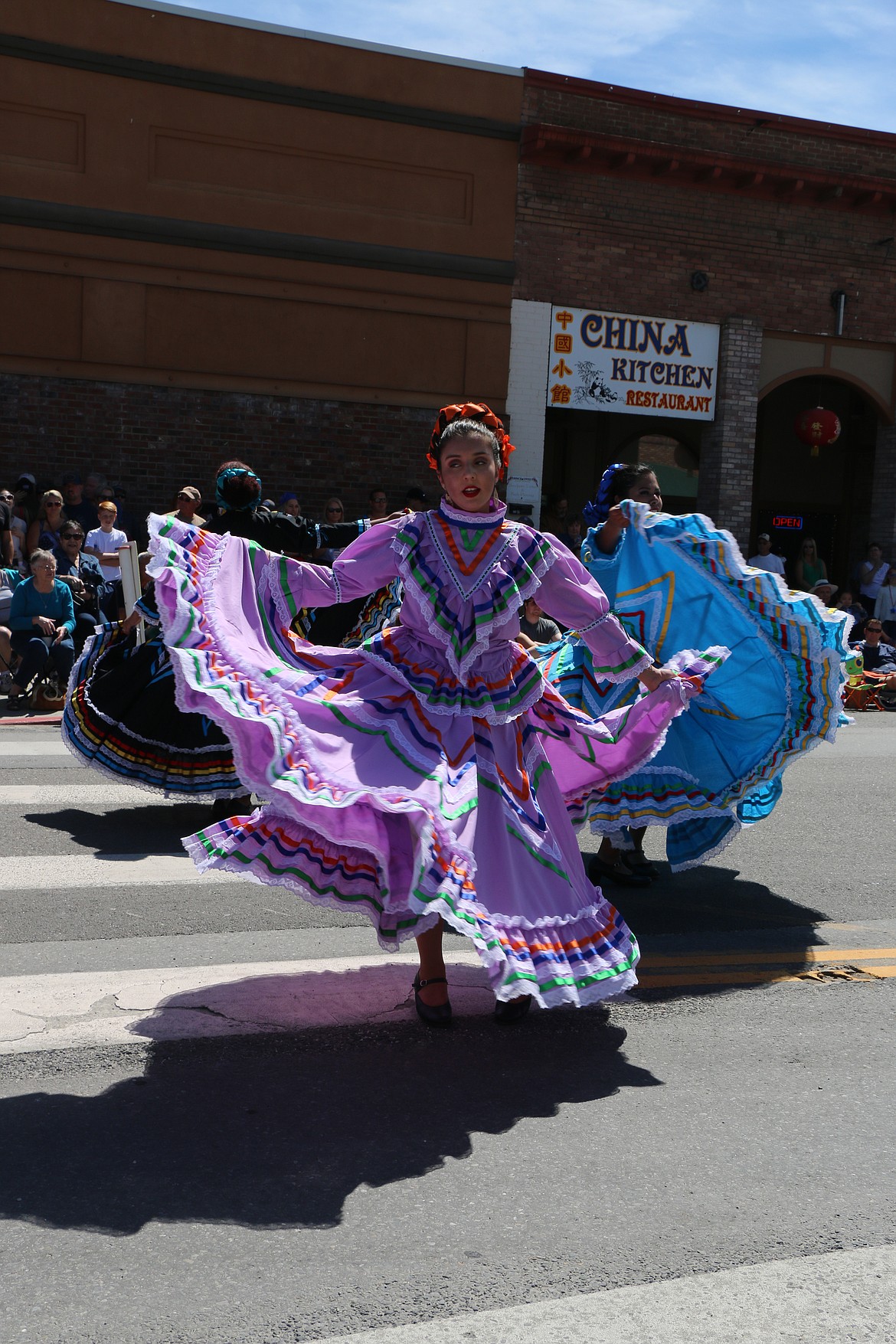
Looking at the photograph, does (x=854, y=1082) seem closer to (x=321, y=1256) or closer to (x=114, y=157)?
(x=321, y=1256)

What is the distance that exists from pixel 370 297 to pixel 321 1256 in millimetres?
16028

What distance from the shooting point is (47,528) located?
1348cm

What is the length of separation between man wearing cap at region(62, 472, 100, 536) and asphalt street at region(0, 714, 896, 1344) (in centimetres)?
936

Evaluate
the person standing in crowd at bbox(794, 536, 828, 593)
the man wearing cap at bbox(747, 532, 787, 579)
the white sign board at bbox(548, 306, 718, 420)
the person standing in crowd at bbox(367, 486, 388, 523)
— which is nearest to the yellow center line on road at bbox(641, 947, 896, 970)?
the person standing in crowd at bbox(367, 486, 388, 523)

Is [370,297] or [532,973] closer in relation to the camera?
[532,973]

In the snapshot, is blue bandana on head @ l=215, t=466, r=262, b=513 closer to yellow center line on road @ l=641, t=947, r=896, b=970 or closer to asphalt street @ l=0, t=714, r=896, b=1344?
asphalt street @ l=0, t=714, r=896, b=1344

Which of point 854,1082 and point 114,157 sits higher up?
point 114,157

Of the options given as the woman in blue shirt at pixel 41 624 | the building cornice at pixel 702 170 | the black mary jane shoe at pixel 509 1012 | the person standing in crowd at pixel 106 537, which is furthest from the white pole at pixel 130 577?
the building cornice at pixel 702 170

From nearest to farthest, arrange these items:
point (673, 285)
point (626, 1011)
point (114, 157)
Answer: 1. point (626, 1011)
2. point (114, 157)
3. point (673, 285)

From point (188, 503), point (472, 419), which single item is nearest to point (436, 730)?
point (472, 419)

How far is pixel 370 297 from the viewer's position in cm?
1750

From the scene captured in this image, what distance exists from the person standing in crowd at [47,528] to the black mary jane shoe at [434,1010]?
1008cm

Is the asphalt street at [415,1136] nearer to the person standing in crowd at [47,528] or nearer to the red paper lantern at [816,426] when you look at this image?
the person standing in crowd at [47,528]

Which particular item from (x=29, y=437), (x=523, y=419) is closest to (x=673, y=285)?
(x=523, y=419)
